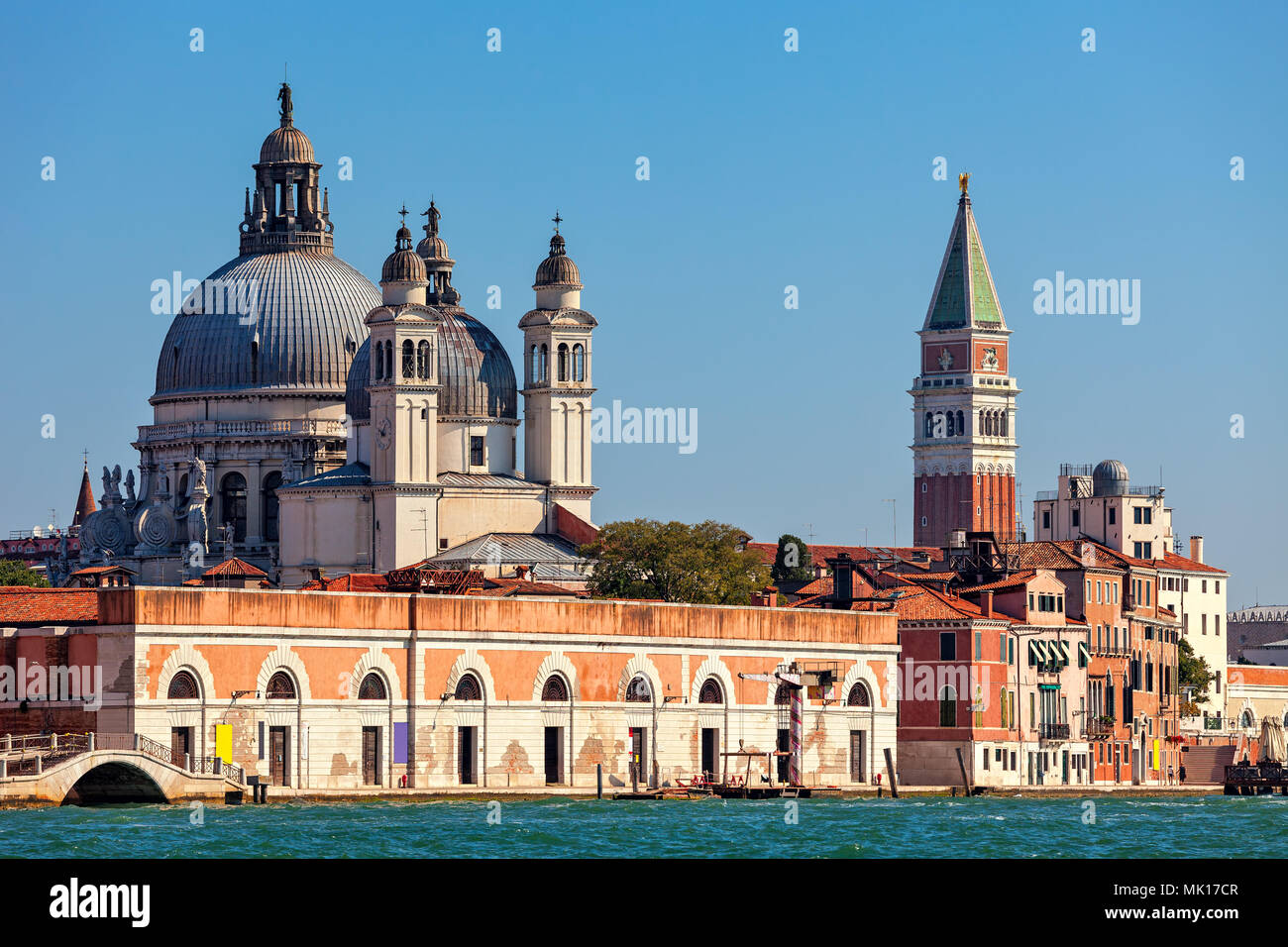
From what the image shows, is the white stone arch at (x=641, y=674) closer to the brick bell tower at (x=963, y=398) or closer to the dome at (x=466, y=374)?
the dome at (x=466, y=374)

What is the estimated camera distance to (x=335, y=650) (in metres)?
55.3

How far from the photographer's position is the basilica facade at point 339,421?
8206cm

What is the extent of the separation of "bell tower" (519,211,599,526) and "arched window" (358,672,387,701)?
94.8 feet

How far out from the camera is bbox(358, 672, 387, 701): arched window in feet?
183

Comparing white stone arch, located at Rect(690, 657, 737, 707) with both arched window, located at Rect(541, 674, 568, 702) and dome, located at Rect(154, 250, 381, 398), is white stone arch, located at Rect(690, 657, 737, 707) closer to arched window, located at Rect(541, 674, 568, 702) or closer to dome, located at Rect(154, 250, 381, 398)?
arched window, located at Rect(541, 674, 568, 702)

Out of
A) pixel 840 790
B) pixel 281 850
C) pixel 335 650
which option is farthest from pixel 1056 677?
pixel 281 850

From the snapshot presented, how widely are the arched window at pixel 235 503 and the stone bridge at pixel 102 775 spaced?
4455 centimetres

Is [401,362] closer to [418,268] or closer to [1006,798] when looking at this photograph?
[418,268]

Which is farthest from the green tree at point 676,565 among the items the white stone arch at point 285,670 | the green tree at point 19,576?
the green tree at point 19,576

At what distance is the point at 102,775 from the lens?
48.8m

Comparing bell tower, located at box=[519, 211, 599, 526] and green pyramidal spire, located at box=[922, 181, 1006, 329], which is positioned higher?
green pyramidal spire, located at box=[922, 181, 1006, 329]

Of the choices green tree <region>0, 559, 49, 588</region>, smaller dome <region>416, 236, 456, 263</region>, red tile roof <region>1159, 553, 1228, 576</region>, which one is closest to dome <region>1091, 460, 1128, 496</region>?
red tile roof <region>1159, 553, 1228, 576</region>

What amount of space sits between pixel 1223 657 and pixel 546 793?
187ft

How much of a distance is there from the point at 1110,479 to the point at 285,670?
51.3 meters
